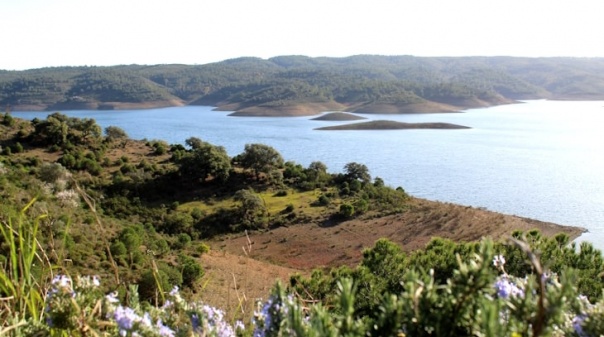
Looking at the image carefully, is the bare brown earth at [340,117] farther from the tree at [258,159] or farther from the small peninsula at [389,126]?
the tree at [258,159]

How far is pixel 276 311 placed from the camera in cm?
125

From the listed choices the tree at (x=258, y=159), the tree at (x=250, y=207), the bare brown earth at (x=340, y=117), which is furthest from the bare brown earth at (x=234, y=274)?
the bare brown earth at (x=340, y=117)

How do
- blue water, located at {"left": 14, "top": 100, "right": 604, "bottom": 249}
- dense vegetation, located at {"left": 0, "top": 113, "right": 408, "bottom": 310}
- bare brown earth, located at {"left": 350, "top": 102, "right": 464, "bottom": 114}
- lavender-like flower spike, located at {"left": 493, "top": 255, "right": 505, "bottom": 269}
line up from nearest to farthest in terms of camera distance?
lavender-like flower spike, located at {"left": 493, "top": 255, "right": 505, "bottom": 269} < dense vegetation, located at {"left": 0, "top": 113, "right": 408, "bottom": 310} < blue water, located at {"left": 14, "top": 100, "right": 604, "bottom": 249} < bare brown earth, located at {"left": 350, "top": 102, "right": 464, "bottom": 114}

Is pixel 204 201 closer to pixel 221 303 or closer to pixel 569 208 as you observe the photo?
pixel 221 303

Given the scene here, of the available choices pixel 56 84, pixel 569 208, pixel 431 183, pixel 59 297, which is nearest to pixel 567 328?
pixel 59 297

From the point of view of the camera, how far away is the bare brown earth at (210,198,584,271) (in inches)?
664

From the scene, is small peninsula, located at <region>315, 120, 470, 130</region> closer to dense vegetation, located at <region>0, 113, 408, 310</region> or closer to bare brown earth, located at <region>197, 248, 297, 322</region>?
dense vegetation, located at <region>0, 113, 408, 310</region>

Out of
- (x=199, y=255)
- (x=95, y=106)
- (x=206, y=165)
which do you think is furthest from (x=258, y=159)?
(x=95, y=106)

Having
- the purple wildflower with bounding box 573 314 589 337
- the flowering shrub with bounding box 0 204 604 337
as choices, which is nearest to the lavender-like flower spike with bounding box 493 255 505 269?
the flowering shrub with bounding box 0 204 604 337

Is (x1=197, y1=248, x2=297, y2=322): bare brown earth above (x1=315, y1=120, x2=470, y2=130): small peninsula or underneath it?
underneath

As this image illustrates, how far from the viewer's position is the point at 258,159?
938 inches

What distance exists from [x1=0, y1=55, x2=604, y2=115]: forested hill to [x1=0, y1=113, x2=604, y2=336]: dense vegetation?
49.4 m

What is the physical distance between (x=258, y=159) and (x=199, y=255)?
893cm

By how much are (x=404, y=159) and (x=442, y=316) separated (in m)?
35.8
